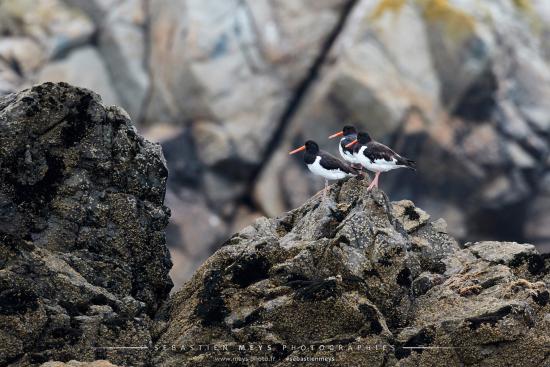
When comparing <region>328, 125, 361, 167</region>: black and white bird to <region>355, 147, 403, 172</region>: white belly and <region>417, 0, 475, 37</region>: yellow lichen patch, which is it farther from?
<region>417, 0, 475, 37</region>: yellow lichen patch

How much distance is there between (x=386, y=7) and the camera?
5888 cm

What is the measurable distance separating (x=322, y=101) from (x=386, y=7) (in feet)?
23.2

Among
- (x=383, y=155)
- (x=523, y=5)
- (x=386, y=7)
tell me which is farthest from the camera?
(x=523, y=5)

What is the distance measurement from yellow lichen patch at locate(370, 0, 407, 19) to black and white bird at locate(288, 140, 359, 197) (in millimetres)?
33244

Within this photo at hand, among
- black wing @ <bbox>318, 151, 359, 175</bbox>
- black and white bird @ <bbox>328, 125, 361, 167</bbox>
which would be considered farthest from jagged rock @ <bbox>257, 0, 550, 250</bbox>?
black wing @ <bbox>318, 151, 359, 175</bbox>

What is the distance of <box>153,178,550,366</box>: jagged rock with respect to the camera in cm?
1916

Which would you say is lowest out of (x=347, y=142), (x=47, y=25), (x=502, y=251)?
(x=502, y=251)

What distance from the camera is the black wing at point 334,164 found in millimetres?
24142

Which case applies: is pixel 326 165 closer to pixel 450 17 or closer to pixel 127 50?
pixel 450 17

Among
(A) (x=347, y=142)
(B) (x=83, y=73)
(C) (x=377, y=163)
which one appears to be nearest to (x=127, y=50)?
(B) (x=83, y=73)

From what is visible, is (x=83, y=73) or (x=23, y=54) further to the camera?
(x=83, y=73)

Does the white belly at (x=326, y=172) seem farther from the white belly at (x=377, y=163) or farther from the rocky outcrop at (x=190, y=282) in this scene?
the rocky outcrop at (x=190, y=282)

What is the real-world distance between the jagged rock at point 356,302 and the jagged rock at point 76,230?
1.11 meters

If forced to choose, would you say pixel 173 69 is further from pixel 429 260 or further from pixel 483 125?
pixel 429 260
